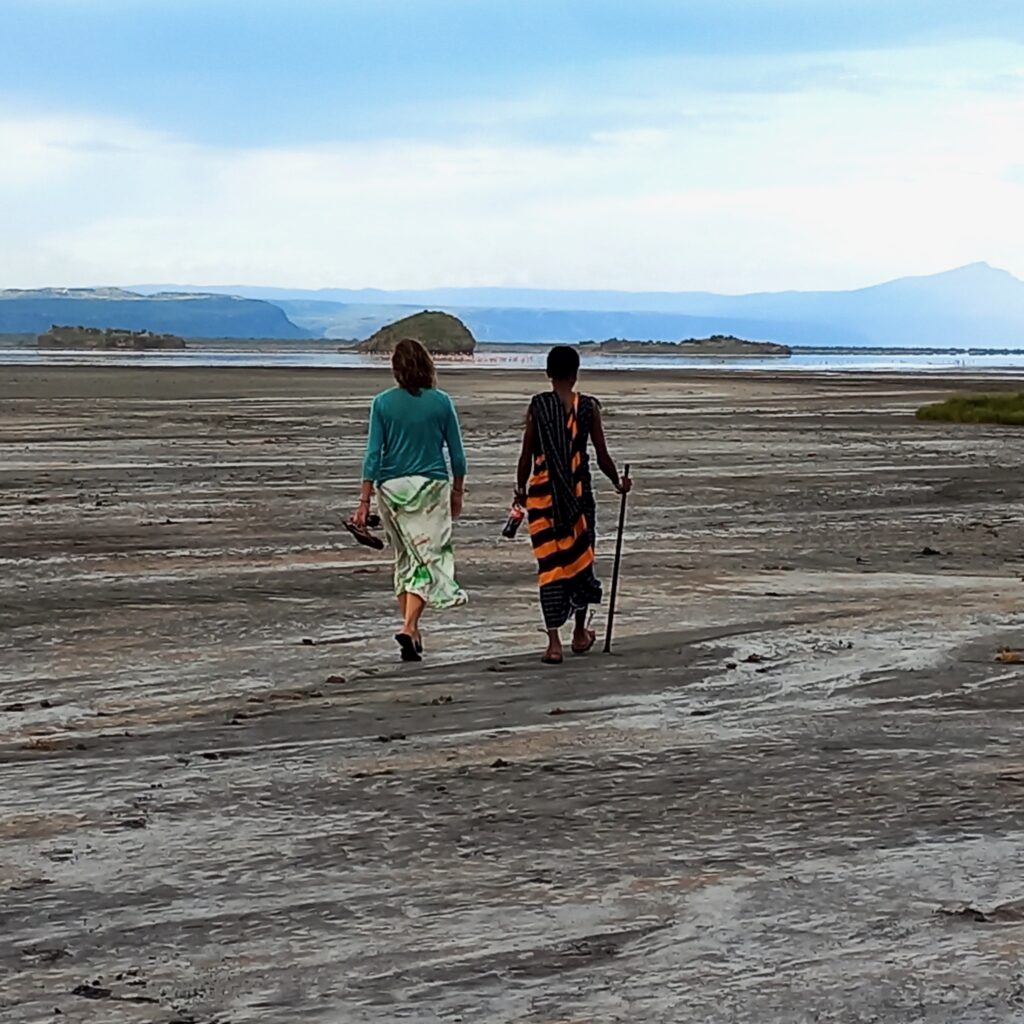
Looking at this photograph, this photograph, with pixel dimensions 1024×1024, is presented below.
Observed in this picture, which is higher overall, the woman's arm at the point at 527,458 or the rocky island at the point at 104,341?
the rocky island at the point at 104,341

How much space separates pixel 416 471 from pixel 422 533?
0.36 m

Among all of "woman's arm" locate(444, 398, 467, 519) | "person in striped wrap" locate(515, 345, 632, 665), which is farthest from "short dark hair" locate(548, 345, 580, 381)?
"woman's arm" locate(444, 398, 467, 519)

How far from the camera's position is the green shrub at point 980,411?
128 ft

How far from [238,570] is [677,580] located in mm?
3375

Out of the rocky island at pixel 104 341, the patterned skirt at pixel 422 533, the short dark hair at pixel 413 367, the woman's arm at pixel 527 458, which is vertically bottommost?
the patterned skirt at pixel 422 533

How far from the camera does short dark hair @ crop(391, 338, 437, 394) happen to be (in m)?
10.6

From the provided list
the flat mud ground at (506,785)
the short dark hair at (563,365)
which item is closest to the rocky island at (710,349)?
the flat mud ground at (506,785)

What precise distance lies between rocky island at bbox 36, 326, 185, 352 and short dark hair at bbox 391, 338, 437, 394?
144857 millimetres

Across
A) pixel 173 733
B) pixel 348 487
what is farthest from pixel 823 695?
pixel 348 487

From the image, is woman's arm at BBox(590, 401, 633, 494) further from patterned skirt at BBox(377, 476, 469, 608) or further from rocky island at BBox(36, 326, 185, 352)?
rocky island at BBox(36, 326, 185, 352)

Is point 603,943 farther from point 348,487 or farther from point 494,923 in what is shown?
point 348,487

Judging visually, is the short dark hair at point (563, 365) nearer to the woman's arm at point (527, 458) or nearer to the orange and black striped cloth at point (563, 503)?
the orange and black striped cloth at point (563, 503)

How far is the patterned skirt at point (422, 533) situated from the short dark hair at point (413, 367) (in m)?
0.54

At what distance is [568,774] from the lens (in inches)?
298
